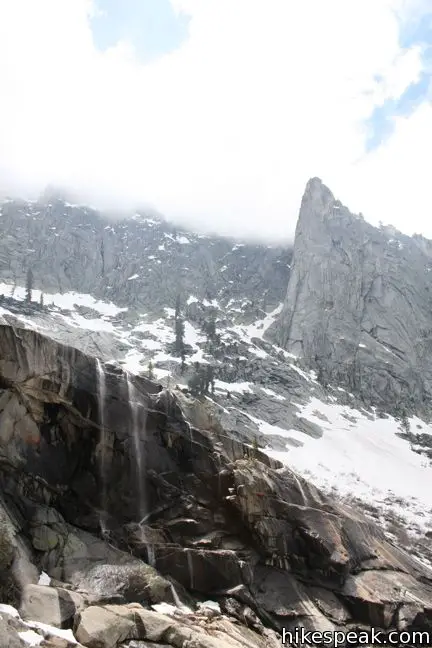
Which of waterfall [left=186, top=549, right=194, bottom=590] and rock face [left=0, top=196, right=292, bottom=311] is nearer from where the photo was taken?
waterfall [left=186, top=549, right=194, bottom=590]

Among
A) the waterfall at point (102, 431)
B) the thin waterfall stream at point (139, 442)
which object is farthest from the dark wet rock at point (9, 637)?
the waterfall at point (102, 431)

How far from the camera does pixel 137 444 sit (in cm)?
2970

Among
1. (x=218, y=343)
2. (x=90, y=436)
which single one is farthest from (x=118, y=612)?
(x=218, y=343)

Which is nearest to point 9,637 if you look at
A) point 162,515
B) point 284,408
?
point 162,515

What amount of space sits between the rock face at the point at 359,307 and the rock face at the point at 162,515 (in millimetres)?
99325

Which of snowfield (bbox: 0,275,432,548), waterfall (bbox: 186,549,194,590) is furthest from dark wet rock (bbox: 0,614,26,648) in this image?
snowfield (bbox: 0,275,432,548)

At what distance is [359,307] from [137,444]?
13190 centimetres

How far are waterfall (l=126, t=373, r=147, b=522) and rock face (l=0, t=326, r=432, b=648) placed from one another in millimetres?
62

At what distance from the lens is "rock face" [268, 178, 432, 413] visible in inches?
5271

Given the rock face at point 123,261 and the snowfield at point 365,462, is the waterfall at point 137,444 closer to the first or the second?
the snowfield at point 365,462

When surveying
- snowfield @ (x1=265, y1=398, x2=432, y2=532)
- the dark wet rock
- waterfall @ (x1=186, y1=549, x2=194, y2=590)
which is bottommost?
snowfield @ (x1=265, y1=398, x2=432, y2=532)

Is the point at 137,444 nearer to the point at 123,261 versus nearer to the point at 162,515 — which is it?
the point at 162,515

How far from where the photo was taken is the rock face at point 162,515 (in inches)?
940

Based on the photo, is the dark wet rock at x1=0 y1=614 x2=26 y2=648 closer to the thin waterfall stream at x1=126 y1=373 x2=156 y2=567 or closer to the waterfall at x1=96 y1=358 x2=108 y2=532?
the thin waterfall stream at x1=126 y1=373 x2=156 y2=567
